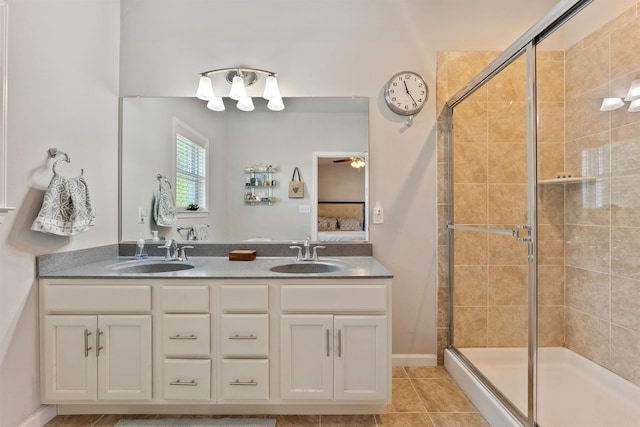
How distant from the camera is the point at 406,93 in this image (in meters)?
2.25

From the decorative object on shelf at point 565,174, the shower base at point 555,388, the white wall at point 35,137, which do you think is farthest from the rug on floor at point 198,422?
the decorative object on shelf at point 565,174

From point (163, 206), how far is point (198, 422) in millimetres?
1387

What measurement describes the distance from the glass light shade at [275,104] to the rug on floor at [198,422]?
6.30ft

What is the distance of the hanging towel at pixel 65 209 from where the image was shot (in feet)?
5.14

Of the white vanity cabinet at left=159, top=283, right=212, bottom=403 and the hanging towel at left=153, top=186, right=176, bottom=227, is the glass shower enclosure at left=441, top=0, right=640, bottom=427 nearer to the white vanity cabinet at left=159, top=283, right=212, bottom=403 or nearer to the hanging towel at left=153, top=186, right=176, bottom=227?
the white vanity cabinet at left=159, top=283, right=212, bottom=403

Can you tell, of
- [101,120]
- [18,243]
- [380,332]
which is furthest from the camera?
[101,120]

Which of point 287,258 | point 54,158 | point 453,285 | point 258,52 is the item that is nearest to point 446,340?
point 453,285

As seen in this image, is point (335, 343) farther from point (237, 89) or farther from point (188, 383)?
point (237, 89)

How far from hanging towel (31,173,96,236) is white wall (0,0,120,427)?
9cm

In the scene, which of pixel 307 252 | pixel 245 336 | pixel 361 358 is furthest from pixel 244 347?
pixel 307 252

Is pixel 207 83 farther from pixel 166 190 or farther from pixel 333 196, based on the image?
pixel 333 196

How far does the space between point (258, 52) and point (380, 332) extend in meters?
2.04

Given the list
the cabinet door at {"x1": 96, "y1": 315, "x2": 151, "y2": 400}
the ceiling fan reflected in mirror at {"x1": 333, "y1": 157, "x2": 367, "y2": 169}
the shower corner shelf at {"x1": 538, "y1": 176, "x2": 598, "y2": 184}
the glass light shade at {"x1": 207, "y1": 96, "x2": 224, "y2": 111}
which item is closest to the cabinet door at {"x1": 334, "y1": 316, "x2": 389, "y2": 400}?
the cabinet door at {"x1": 96, "y1": 315, "x2": 151, "y2": 400}

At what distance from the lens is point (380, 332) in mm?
1626
